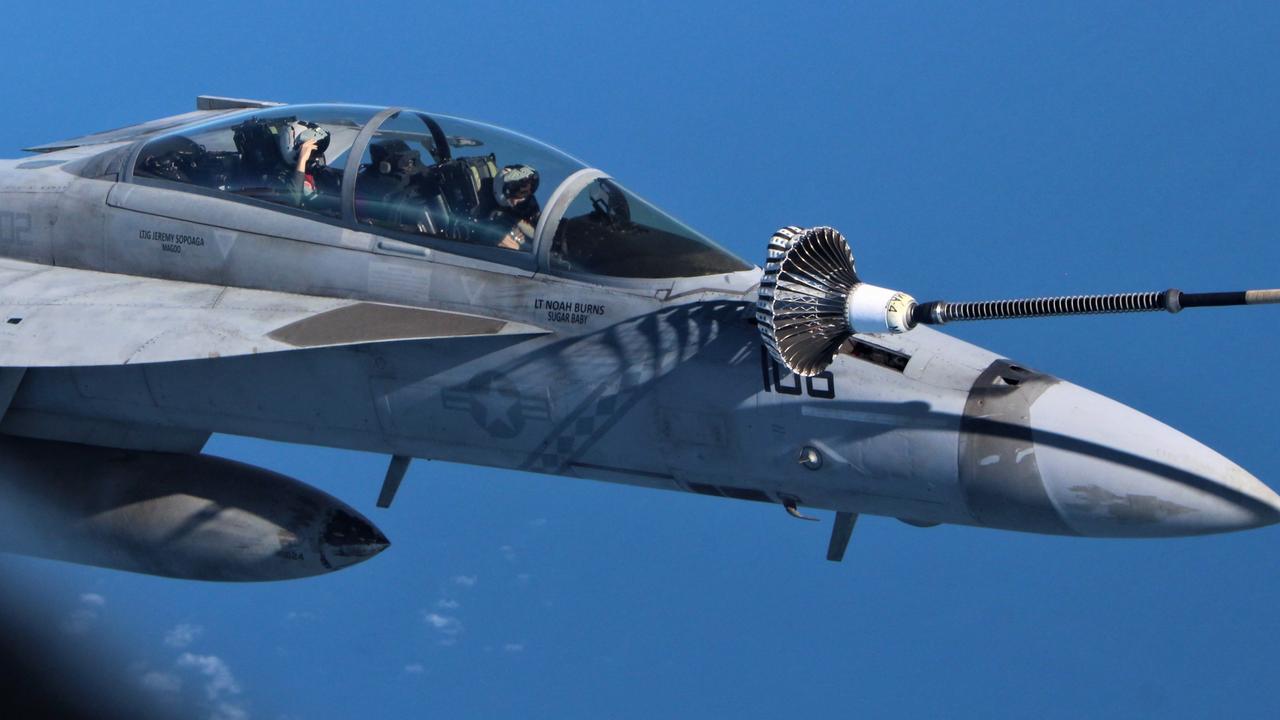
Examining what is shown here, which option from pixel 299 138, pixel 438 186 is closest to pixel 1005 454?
pixel 438 186

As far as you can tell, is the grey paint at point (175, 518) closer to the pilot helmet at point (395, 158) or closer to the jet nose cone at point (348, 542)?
the jet nose cone at point (348, 542)

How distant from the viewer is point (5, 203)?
10234 mm

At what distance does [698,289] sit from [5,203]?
197 inches

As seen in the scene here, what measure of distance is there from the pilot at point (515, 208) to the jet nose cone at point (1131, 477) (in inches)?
118

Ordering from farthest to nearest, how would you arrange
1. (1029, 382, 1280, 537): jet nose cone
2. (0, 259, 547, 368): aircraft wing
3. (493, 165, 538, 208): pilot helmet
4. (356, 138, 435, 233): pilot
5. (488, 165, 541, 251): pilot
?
(356, 138, 435, 233): pilot < (493, 165, 538, 208): pilot helmet < (488, 165, 541, 251): pilot < (0, 259, 547, 368): aircraft wing < (1029, 382, 1280, 537): jet nose cone

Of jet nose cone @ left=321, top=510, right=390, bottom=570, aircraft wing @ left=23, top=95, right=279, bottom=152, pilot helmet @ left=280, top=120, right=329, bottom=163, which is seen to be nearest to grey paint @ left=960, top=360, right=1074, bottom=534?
jet nose cone @ left=321, top=510, right=390, bottom=570

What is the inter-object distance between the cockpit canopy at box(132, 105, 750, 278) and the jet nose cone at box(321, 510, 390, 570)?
216 cm

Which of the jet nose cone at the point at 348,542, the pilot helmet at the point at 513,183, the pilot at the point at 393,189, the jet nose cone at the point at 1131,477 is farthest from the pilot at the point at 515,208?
the jet nose cone at the point at 1131,477

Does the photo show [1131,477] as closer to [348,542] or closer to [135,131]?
[348,542]

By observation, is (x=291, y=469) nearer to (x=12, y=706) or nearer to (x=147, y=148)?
(x=12, y=706)

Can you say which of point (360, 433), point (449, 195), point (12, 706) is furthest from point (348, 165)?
point (12, 706)

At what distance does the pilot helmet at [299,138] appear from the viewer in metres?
9.40

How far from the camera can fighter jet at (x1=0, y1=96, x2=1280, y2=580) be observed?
7590mm

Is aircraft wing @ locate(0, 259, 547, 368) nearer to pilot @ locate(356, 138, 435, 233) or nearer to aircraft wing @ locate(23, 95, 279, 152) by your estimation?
pilot @ locate(356, 138, 435, 233)
